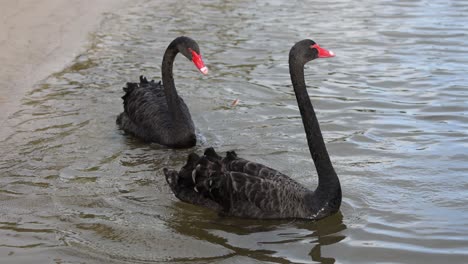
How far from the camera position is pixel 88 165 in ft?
19.4

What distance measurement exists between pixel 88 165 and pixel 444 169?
8.42 ft

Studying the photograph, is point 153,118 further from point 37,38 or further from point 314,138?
point 37,38

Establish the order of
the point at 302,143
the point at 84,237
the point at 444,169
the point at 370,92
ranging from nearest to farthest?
the point at 84,237 → the point at 444,169 → the point at 302,143 → the point at 370,92

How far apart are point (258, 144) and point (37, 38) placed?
480 centimetres

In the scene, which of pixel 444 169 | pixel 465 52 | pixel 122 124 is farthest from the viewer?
pixel 465 52

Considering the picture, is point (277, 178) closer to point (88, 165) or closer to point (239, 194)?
point (239, 194)

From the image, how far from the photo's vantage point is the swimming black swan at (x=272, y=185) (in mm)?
4898

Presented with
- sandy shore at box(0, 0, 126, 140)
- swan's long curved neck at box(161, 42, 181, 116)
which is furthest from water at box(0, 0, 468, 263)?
swan's long curved neck at box(161, 42, 181, 116)

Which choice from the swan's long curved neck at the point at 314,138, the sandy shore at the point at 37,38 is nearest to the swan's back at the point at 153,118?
the sandy shore at the point at 37,38

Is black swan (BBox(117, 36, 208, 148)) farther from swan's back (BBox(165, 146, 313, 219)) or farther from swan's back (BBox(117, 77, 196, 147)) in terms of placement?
swan's back (BBox(165, 146, 313, 219))

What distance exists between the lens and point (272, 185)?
490 cm

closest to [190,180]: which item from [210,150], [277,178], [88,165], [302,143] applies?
[210,150]

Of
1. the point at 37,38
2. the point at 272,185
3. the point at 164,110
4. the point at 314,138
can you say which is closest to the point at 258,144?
the point at 164,110

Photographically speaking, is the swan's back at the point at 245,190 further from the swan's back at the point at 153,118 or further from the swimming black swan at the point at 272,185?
the swan's back at the point at 153,118
